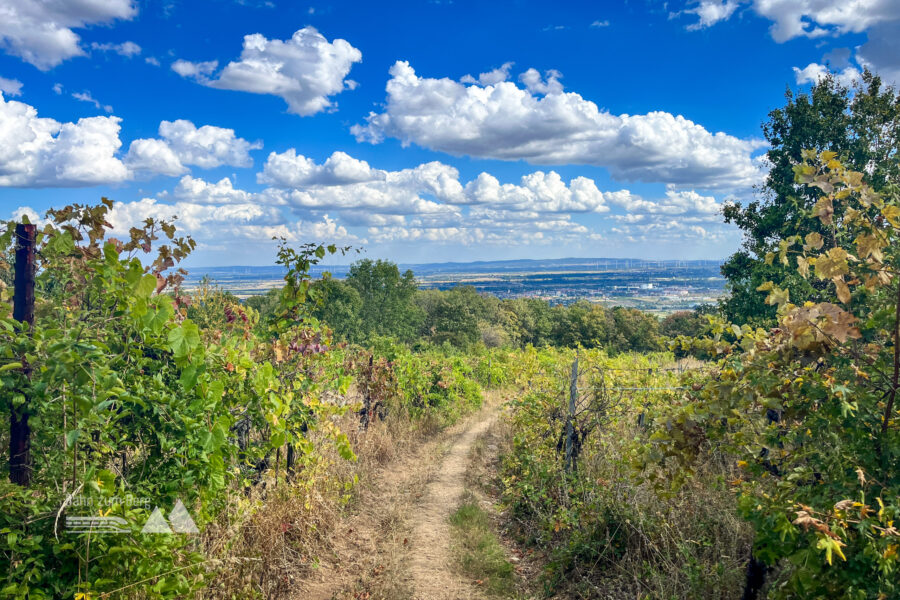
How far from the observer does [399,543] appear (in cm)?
582

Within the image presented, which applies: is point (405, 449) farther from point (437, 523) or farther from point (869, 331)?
point (869, 331)

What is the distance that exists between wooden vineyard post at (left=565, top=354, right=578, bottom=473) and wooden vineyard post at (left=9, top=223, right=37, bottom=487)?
5.73m

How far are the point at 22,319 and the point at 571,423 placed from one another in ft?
19.4

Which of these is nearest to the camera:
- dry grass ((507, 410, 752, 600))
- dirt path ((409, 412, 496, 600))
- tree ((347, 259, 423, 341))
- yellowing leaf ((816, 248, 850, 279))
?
yellowing leaf ((816, 248, 850, 279))

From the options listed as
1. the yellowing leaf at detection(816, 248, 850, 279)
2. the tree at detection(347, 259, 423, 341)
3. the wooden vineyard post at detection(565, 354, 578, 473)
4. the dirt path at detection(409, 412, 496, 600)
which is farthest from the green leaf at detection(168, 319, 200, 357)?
the tree at detection(347, 259, 423, 341)

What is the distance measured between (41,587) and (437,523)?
4586mm

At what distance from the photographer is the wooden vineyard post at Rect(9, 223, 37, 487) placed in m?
2.73

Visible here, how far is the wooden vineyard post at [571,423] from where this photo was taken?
22.7 ft

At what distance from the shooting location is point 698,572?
404 centimetres

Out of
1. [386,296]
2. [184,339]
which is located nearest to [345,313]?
[386,296]

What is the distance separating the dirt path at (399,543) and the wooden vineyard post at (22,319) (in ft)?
8.92

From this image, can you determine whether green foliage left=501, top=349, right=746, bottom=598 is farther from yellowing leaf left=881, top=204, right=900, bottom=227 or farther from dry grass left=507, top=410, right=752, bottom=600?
yellowing leaf left=881, top=204, right=900, bottom=227

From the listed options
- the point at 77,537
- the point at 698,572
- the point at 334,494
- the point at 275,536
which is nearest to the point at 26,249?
the point at 77,537

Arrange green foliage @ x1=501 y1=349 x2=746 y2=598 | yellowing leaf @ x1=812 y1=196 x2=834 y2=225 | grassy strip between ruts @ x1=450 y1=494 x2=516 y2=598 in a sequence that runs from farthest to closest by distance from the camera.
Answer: grassy strip between ruts @ x1=450 y1=494 x2=516 y2=598, green foliage @ x1=501 y1=349 x2=746 y2=598, yellowing leaf @ x1=812 y1=196 x2=834 y2=225
